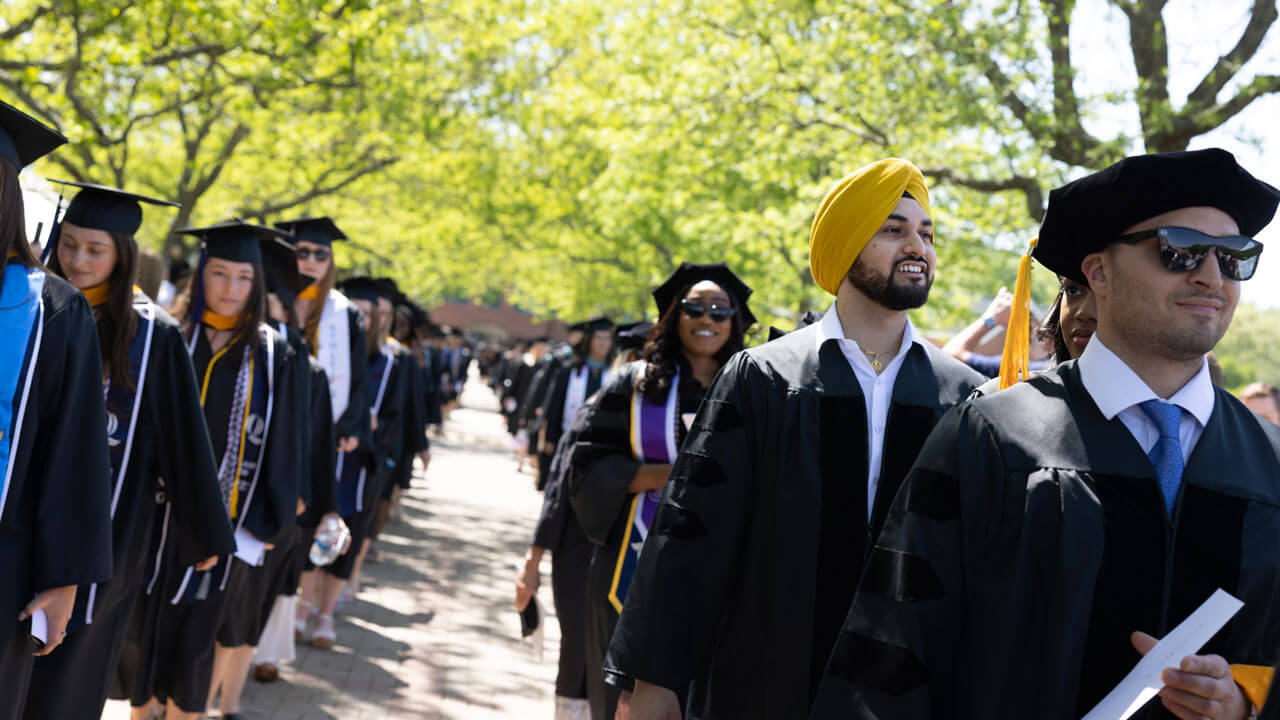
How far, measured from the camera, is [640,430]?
489 centimetres

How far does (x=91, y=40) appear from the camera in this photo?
11.2m

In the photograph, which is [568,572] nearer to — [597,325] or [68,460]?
[68,460]

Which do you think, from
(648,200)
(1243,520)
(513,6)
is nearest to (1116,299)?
(1243,520)

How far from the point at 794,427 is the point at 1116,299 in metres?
0.99

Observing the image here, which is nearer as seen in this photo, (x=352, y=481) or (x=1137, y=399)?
(x=1137, y=399)

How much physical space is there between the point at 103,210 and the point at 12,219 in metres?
1.19

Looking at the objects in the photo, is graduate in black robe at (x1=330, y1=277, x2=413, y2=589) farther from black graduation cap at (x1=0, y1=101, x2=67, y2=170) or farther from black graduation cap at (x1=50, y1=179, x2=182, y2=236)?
black graduation cap at (x1=0, y1=101, x2=67, y2=170)

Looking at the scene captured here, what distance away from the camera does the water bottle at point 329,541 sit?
247 inches

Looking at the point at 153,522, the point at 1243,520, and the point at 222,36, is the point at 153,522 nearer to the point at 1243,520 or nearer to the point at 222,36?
the point at 1243,520

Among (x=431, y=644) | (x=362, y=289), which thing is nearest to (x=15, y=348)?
(x=431, y=644)

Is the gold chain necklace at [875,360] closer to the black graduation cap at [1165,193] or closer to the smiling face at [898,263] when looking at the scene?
the smiling face at [898,263]

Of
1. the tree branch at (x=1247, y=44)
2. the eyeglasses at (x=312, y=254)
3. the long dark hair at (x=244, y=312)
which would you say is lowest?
the long dark hair at (x=244, y=312)

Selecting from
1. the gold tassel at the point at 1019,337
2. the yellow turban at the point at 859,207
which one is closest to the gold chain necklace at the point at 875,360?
the yellow turban at the point at 859,207

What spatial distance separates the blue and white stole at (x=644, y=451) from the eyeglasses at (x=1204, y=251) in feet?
8.96
